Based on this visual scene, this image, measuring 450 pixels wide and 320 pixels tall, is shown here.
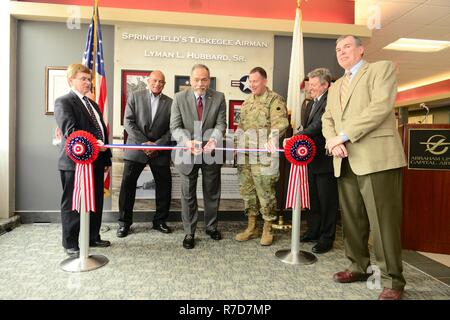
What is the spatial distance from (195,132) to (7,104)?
7.06 ft

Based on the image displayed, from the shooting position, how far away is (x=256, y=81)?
3.04m

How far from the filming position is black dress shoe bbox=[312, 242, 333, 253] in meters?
2.93

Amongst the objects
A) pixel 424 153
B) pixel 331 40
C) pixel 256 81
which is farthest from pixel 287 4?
pixel 424 153

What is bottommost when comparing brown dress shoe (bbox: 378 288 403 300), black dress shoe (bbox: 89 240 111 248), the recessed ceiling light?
black dress shoe (bbox: 89 240 111 248)

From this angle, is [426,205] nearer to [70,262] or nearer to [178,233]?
[178,233]

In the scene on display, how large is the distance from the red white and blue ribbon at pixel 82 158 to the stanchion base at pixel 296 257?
1.53 m

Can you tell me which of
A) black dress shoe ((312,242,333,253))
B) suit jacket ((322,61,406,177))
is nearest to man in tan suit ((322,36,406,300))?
suit jacket ((322,61,406,177))

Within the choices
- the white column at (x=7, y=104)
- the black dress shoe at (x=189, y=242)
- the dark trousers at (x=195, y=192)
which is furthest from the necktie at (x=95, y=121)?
the white column at (x=7, y=104)

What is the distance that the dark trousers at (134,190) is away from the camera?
3.33m

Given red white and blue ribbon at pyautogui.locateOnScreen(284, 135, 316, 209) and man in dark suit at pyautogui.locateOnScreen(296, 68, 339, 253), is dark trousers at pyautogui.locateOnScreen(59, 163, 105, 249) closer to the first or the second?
red white and blue ribbon at pyautogui.locateOnScreen(284, 135, 316, 209)

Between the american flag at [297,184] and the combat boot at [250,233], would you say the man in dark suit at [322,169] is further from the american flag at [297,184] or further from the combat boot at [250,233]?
the combat boot at [250,233]

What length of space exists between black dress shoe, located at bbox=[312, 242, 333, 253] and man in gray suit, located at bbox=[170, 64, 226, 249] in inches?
41.3

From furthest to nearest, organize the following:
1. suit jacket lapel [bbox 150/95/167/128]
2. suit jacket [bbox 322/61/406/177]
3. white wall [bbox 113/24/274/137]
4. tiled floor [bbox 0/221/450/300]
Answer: white wall [bbox 113/24/274/137] → suit jacket lapel [bbox 150/95/167/128] → tiled floor [bbox 0/221/450/300] → suit jacket [bbox 322/61/406/177]

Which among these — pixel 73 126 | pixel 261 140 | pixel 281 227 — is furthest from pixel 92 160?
pixel 281 227
